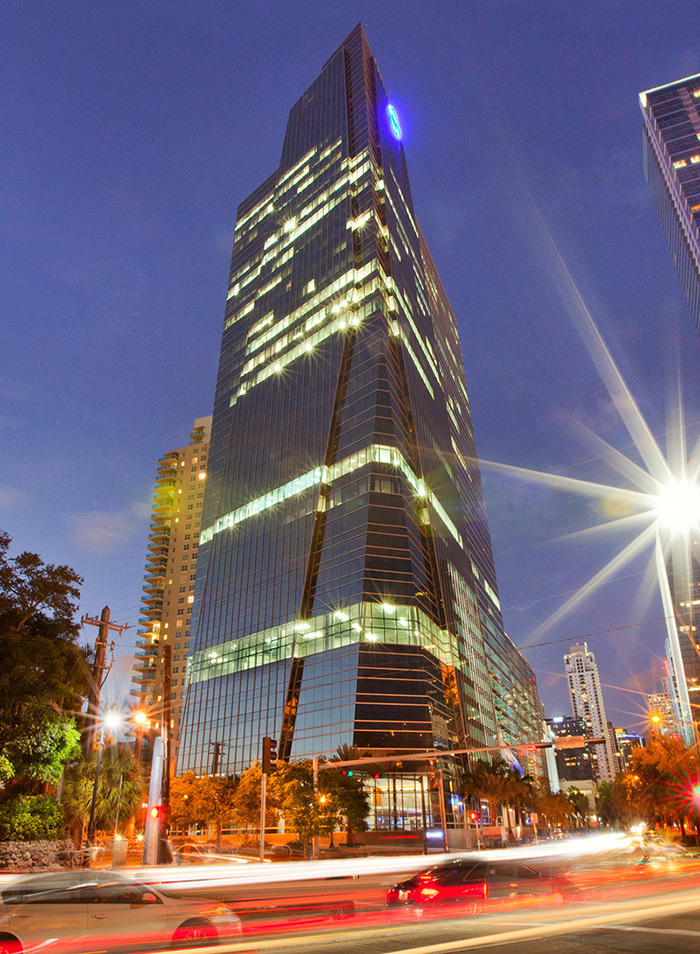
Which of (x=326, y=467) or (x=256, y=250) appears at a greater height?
(x=256, y=250)

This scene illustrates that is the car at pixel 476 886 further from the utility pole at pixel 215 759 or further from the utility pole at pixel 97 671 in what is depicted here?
the utility pole at pixel 215 759

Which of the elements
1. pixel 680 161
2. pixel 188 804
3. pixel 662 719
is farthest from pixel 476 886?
pixel 680 161

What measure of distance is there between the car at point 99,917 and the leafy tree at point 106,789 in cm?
2568

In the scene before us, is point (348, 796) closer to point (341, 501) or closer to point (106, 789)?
point (106, 789)

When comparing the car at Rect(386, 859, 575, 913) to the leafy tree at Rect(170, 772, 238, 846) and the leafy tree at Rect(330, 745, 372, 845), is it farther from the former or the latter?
the leafy tree at Rect(170, 772, 238, 846)

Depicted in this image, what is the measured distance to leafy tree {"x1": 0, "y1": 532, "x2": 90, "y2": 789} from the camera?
91.5 ft

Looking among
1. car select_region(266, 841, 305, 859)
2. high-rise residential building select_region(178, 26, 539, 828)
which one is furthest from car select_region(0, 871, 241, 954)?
high-rise residential building select_region(178, 26, 539, 828)

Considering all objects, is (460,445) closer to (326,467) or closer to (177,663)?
(326,467)

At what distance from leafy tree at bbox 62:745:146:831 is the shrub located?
348 centimetres

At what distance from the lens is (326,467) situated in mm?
88875

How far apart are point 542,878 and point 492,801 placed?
2586 inches

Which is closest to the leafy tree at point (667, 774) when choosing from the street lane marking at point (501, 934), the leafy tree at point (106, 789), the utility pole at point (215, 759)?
the leafy tree at point (106, 789)

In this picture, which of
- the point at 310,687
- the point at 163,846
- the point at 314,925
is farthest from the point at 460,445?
the point at 314,925

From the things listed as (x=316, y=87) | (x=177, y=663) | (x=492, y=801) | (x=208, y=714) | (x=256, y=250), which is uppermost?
(x=316, y=87)
